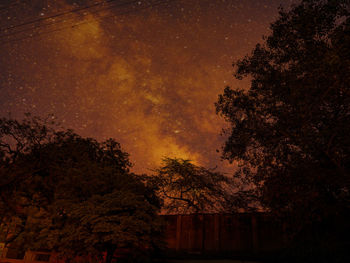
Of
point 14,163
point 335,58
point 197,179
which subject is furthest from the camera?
point 197,179

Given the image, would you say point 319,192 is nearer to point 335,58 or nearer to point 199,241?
point 335,58

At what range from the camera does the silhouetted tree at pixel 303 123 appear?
1072cm

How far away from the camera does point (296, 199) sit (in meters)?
11.1

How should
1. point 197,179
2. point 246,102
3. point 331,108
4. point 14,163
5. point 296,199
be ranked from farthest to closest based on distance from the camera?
point 197,179, point 14,163, point 246,102, point 331,108, point 296,199

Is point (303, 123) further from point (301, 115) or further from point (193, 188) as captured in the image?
point (193, 188)

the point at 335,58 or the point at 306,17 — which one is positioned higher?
the point at 306,17

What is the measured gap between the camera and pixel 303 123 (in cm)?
1124

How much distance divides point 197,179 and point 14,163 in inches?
511

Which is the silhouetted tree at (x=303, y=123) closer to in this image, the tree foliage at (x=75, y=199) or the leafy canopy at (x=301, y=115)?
the leafy canopy at (x=301, y=115)

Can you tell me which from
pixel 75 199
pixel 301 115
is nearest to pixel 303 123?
pixel 301 115

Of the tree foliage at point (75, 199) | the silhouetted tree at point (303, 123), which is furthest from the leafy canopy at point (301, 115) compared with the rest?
the tree foliage at point (75, 199)

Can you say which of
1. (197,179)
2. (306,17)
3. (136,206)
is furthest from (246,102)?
(197,179)

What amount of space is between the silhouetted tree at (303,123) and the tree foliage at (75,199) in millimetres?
5881

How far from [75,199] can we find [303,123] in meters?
11.0
